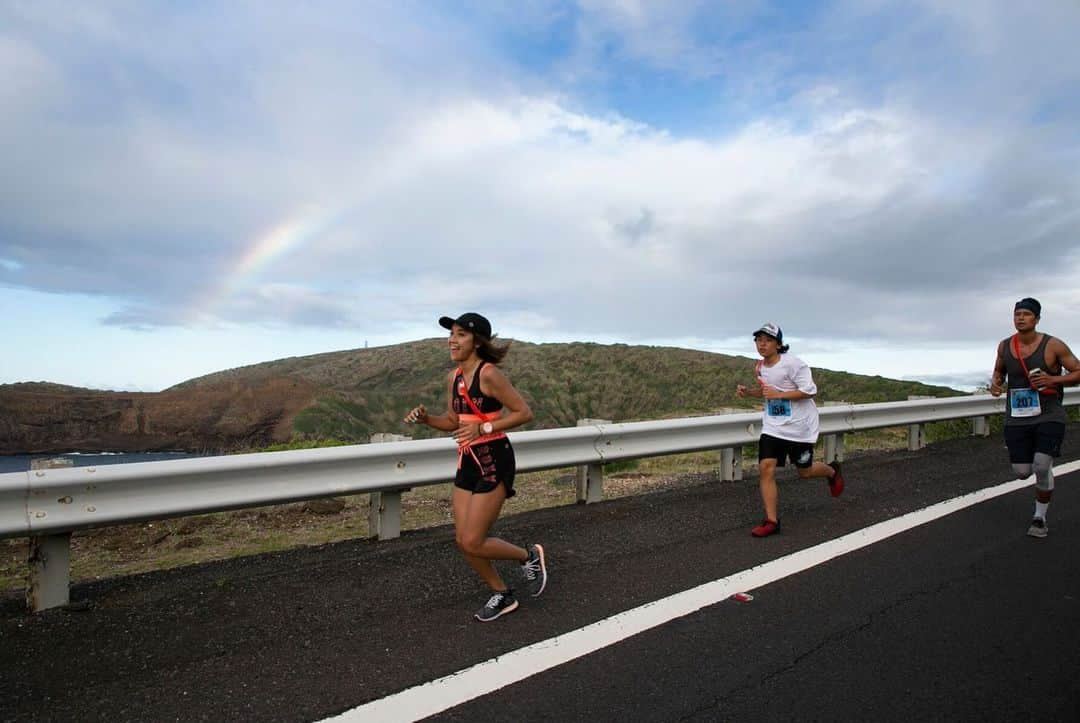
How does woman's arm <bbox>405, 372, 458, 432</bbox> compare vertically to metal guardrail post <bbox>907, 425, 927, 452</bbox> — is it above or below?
above

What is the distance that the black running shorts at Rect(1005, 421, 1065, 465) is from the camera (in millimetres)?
6711

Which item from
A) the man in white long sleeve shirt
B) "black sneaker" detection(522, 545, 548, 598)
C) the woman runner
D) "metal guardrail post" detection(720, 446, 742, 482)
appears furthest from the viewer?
"metal guardrail post" detection(720, 446, 742, 482)

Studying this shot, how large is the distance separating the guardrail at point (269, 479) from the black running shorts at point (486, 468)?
1.51 m

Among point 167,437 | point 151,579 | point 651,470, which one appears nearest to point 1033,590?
point 151,579

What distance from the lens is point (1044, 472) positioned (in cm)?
655

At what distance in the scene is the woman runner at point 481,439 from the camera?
4.43 m

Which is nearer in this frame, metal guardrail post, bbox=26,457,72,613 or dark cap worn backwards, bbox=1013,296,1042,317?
metal guardrail post, bbox=26,457,72,613

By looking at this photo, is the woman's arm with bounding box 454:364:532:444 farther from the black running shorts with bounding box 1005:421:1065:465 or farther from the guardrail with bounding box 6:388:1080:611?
the black running shorts with bounding box 1005:421:1065:465

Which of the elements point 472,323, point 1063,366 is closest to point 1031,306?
point 1063,366

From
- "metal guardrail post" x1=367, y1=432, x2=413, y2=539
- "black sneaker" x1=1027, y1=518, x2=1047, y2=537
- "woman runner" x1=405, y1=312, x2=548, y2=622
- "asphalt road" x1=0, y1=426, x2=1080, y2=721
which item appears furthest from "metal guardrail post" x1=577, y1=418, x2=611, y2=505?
"black sneaker" x1=1027, y1=518, x2=1047, y2=537

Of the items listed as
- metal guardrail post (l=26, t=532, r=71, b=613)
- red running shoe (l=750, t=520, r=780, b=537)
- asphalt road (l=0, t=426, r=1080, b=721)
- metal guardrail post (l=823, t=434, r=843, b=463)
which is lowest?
asphalt road (l=0, t=426, r=1080, b=721)

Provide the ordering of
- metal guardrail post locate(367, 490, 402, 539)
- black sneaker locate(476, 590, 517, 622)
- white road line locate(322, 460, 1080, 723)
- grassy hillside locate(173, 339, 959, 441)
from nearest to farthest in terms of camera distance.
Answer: white road line locate(322, 460, 1080, 723) < black sneaker locate(476, 590, 517, 622) < metal guardrail post locate(367, 490, 402, 539) < grassy hillside locate(173, 339, 959, 441)

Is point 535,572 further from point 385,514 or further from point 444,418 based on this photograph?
point 385,514

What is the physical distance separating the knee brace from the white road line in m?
1.45
